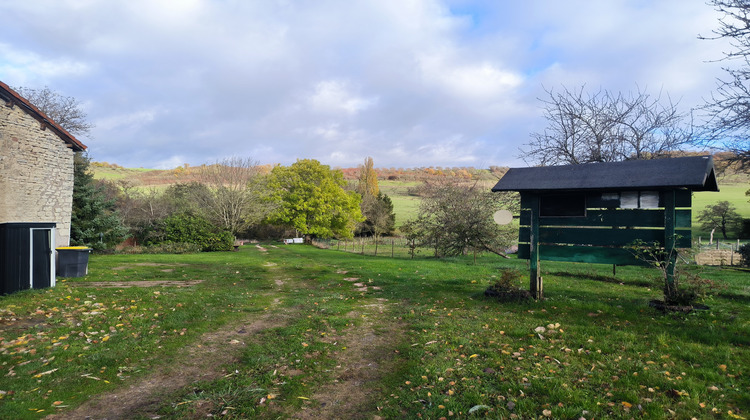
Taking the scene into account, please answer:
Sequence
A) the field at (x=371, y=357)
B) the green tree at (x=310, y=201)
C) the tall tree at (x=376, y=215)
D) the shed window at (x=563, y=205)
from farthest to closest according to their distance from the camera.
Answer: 1. the tall tree at (x=376, y=215)
2. the green tree at (x=310, y=201)
3. the shed window at (x=563, y=205)
4. the field at (x=371, y=357)

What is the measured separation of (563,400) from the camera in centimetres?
363

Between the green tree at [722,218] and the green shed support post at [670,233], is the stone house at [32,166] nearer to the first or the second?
the green shed support post at [670,233]

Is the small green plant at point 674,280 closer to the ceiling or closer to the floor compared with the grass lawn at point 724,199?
closer to the floor

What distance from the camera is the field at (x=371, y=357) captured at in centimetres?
366

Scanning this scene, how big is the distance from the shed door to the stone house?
5.32 metres

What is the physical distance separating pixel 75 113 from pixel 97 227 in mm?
11063

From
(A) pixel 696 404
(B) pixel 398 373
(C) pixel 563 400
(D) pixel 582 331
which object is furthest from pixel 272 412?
(D) pixel 582 331

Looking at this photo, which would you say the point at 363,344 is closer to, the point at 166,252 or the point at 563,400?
the point at 563,400

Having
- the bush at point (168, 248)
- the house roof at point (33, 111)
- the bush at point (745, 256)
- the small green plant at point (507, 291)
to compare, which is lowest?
the bush at point (168, 248)

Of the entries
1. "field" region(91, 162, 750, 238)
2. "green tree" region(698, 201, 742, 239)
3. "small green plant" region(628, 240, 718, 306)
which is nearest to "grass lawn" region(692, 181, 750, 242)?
"field" region(91, 162, 750, 238)

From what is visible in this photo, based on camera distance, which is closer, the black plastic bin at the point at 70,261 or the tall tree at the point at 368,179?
the black plastic bin at the point at 70,261

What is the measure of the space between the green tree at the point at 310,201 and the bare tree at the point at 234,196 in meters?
1.82

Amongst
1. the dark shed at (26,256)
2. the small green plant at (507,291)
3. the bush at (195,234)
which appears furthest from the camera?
the bush at (195,234)

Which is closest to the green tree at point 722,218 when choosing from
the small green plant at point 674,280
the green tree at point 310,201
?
the green tree at point 310,201
